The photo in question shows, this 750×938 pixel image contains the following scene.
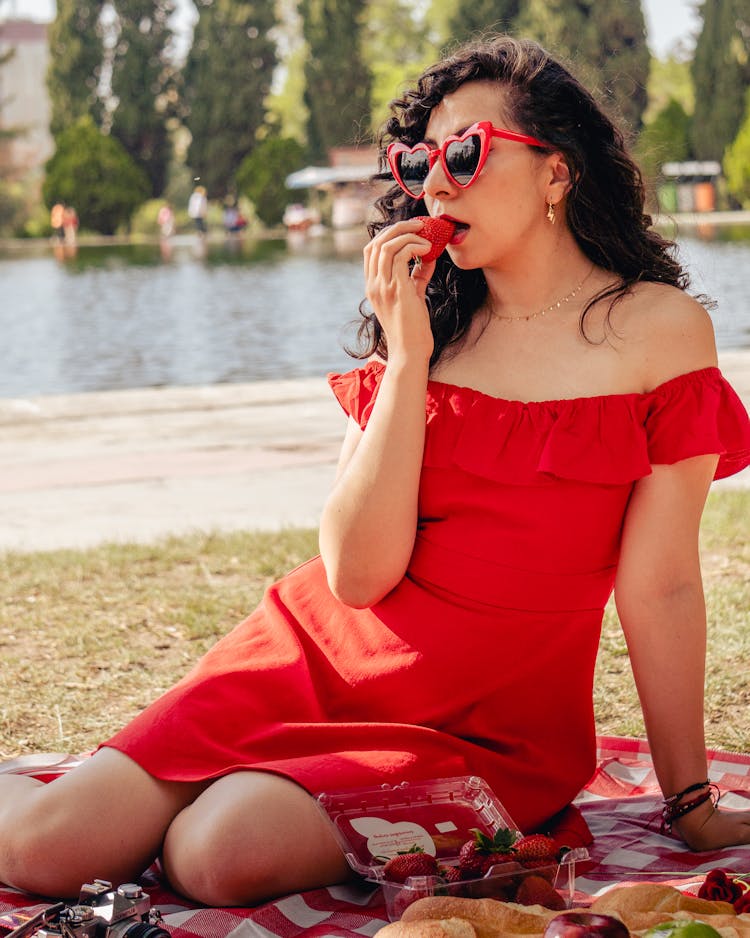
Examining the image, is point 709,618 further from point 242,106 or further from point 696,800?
point 242,106

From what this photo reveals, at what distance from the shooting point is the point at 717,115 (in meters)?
43.4

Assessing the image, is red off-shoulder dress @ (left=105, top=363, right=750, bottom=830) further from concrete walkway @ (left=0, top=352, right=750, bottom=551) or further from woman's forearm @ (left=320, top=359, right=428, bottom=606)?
concrete walkway @ (left=0, top=352, right=750, bottom=551)

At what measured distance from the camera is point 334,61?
46.6 metres

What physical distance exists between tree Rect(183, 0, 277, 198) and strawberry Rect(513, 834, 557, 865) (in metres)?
46.1

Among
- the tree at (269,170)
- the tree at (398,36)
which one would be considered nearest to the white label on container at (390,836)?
the tree at (269,170)

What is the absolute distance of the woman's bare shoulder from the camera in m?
2.33

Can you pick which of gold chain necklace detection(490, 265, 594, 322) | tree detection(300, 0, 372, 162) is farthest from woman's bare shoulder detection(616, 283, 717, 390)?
tree detection(300, 0, 372, 162)

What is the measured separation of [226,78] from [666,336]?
153ft

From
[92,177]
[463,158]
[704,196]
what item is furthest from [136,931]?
[704,196]

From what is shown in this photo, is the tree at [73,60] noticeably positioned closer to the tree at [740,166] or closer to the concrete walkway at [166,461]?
the tree at [740,166]

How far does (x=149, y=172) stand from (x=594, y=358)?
159 feet

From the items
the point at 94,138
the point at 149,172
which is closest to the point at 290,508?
the point at 94,138

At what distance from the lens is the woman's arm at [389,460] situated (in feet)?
7.55

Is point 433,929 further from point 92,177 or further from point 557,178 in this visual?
point 92,177
